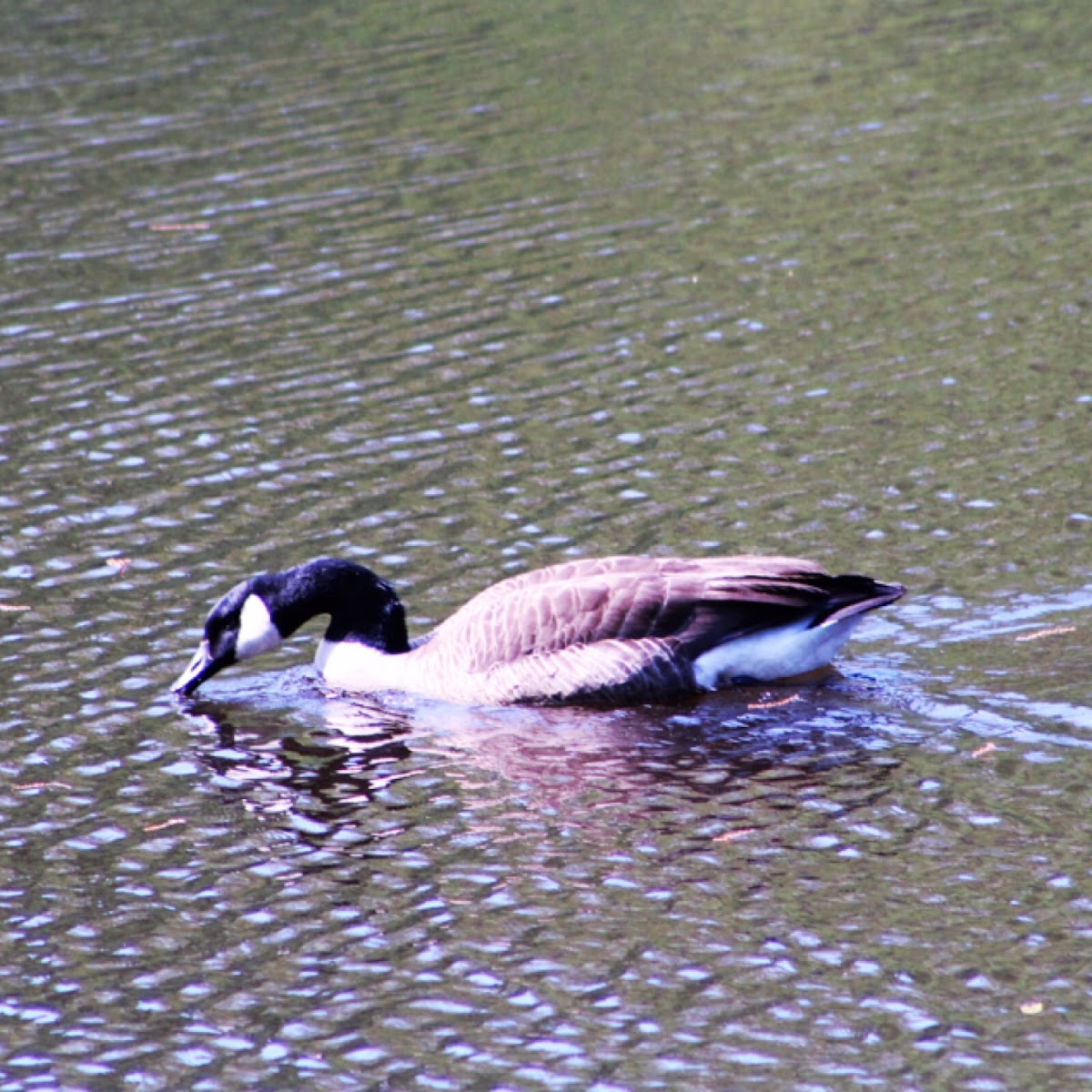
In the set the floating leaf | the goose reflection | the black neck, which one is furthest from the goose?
the floating leaf

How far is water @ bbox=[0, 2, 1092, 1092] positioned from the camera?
8445 mm

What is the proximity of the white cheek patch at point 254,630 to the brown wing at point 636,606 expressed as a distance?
1432 mm

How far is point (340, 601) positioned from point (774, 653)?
3.02 meters

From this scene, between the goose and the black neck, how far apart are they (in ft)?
0.84

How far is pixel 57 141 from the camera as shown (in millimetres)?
26344

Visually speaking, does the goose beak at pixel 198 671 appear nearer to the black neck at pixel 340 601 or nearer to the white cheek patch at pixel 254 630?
the white cheek patch at pixel 254 630

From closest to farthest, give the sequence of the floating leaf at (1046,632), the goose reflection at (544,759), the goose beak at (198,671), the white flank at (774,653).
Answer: the goose reflection at (544,759) < the white flank at (774,653) < the floating leaf at (1046,632) < the goose beak at (198,671)

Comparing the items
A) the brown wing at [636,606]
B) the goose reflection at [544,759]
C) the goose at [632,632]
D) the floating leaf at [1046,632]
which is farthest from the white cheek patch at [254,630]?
the floating leaf at [1046,632]

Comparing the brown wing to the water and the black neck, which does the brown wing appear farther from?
the black neck

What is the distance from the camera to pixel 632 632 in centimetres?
1162

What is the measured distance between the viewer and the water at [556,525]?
845 centimetres

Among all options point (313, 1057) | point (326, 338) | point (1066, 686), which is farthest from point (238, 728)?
point (326, 338)

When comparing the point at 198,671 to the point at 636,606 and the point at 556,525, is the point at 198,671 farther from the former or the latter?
the point at 556,525

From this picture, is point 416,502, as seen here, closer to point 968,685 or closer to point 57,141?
point 968,685
